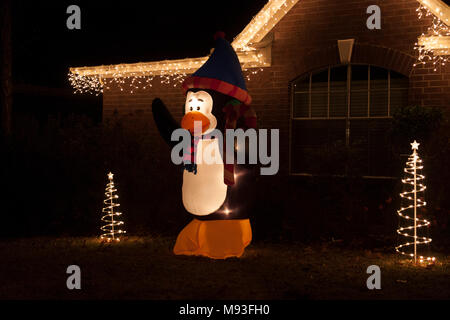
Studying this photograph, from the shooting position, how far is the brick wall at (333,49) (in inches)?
352

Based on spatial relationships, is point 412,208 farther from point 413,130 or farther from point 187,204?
point 187,204

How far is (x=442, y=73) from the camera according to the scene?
28.9ft

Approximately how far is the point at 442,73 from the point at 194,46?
197 inches

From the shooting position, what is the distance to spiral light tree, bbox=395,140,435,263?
6.97 m

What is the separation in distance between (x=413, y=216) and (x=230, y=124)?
2.86 metres

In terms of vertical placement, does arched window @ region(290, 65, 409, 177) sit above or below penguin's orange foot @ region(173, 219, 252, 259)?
above

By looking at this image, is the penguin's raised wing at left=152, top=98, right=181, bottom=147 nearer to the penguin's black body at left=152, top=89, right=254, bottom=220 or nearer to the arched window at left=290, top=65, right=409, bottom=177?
the penguin's black body at left=152, top=89, right=254, bottom=220

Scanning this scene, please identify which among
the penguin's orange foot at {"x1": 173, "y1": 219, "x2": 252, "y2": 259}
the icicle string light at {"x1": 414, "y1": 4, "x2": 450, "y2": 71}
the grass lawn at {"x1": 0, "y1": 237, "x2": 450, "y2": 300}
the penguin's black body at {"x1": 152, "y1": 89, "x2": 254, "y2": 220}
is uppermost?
the icicle string light at {"x1": 414, "y1": 4, "x2": 450, "y2": 71}

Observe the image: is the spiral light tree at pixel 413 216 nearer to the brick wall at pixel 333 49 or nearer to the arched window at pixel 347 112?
the arched window at pixel 347 112

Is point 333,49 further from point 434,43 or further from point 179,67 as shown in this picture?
point 179,67

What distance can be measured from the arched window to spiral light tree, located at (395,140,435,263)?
135 cm

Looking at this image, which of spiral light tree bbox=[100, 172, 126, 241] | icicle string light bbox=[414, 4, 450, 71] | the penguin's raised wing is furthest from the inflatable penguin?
icicle string light bbox=[414, 4, 450, 71]

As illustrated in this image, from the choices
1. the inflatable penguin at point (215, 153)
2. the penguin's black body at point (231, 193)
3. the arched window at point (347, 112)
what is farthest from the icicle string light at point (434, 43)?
the penguin's black body at point (231, 193)

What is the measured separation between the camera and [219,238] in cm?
705
